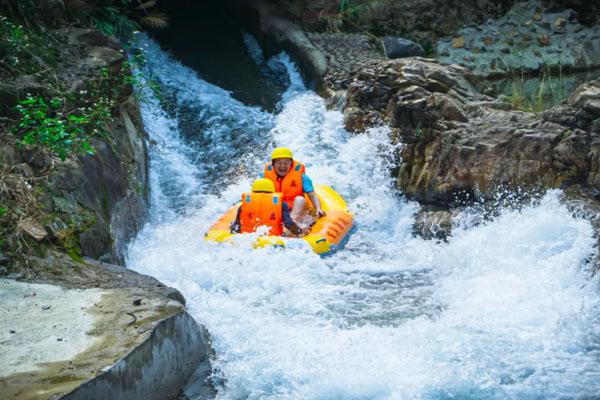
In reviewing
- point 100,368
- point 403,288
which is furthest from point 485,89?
point 100,368

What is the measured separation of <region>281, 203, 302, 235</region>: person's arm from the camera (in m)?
7.44

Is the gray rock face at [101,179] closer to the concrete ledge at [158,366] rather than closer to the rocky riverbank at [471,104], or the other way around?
the concrete ledge at [158,366]

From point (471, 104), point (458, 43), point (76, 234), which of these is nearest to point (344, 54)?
point (458, 43)

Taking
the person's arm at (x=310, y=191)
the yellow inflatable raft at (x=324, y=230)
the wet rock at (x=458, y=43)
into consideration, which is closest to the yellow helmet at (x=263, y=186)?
the yellow inflatable raft at (x=324, y=230)

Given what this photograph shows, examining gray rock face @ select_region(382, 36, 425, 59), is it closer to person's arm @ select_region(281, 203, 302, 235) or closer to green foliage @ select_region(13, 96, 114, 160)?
person's arm @ select_region(281, 203, 302, 235)

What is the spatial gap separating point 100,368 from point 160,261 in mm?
3397

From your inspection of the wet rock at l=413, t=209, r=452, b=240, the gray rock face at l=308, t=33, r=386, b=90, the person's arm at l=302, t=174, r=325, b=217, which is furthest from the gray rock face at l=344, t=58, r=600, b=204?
the person's arm at l=302, t=174, r=325, b=217

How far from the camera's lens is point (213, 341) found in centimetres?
496

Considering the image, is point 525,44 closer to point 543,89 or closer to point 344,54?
point 543,89

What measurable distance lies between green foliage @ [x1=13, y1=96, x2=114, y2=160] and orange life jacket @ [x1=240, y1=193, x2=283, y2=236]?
1.72 meters

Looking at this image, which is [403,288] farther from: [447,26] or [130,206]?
[447,26]

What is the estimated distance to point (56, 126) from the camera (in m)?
6.20

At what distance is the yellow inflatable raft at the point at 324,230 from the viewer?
7.11 m

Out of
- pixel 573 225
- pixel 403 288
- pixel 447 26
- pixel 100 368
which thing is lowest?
pixel 403 288
